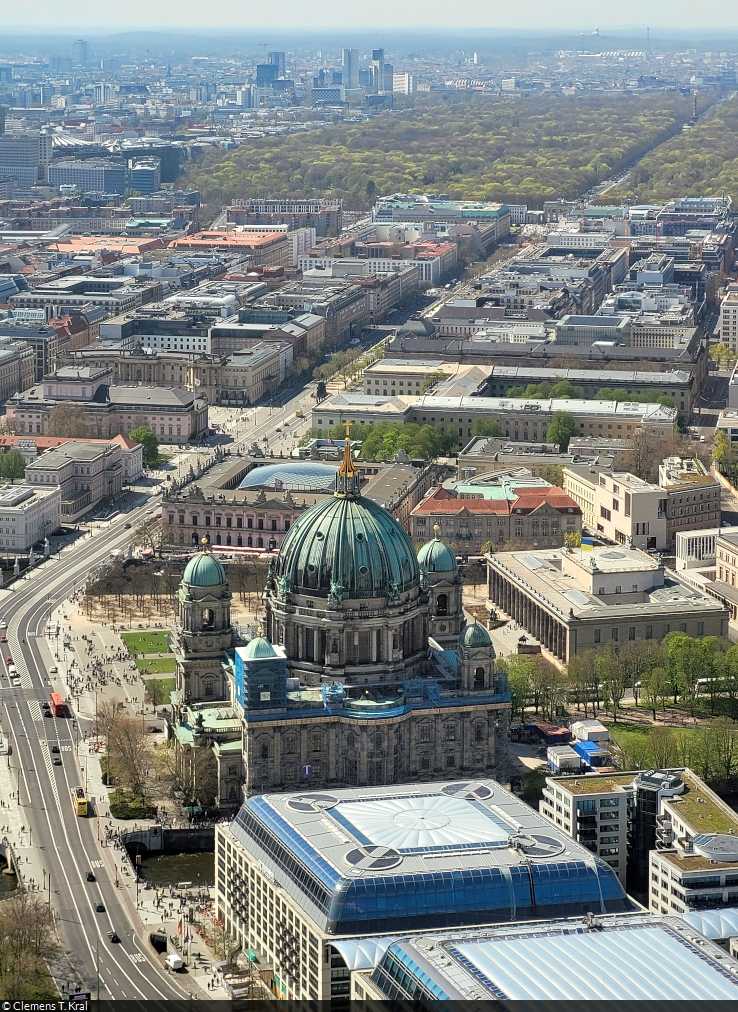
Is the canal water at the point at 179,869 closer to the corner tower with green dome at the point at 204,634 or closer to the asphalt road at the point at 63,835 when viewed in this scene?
the asphalt road at the point at 63,835

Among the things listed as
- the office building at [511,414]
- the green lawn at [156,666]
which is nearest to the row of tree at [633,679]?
Answer: the green lawn at [156,666]

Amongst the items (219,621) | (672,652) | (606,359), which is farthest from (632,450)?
(219,621)

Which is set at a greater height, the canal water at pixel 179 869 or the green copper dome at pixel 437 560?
the green copper dome at pixel 437 560

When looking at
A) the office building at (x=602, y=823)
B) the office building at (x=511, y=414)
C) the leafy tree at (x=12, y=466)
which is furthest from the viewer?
the office building at (x=511, y=414)

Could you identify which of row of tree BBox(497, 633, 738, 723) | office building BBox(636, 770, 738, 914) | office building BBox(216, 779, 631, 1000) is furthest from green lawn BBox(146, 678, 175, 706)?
office building BBox(636, 770, 738, 914)

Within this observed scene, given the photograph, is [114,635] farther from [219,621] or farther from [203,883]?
[203,883]

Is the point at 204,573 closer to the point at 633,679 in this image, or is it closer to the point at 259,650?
the point at 259,650

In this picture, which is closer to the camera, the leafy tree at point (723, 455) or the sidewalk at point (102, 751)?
the sidewalk at point (102, 751)

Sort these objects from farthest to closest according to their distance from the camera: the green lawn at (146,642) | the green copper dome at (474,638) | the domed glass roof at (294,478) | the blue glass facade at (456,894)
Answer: the domed glass roof at (294,478)
the green lawn at (146,642)
the green copper dome at (474,638)
the blue glass facade at (456,894)
